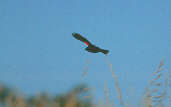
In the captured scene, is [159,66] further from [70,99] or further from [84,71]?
[70,99]

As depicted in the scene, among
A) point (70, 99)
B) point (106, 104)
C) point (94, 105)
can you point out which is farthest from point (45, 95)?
point (106, 104)

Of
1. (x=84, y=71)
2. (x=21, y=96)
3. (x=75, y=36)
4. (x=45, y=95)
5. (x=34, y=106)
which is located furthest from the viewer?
(x=34, y=106)

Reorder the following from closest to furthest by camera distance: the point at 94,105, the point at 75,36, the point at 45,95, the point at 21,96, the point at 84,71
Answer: the point at 75,36 → the point at 84,71 → the point at 94,105 → the point at 21,96 → the point at 45,95

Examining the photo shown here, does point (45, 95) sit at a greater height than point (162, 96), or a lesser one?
greater

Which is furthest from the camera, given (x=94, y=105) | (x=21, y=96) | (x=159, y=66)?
(x=21, y=96)

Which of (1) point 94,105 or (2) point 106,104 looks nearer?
(2) point 106,104

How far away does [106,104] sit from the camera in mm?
2342

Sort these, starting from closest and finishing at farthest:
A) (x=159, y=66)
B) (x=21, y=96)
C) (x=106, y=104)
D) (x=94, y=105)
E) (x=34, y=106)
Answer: (x=159, y=66) < (x=106, y=104) < (x=94, y=105) < (x=21, y=96) < (x=34, y=106)

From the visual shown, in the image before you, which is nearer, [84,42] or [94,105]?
[84,42]

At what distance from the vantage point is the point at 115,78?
2.02 meters

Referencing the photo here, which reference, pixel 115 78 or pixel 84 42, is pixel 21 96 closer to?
pixel 115 78

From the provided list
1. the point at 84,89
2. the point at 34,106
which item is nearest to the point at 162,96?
the point at 84,89

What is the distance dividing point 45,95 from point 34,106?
1.18 feet

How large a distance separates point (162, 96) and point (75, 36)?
0.81 metres
